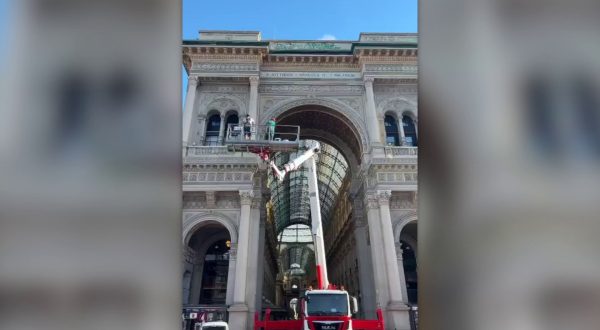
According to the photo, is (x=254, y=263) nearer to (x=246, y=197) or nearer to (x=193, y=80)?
(x=246, y=197)

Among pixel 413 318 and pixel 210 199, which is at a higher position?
pixel 210 199

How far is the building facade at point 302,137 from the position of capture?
2006cm

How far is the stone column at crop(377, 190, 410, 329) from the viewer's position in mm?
18156

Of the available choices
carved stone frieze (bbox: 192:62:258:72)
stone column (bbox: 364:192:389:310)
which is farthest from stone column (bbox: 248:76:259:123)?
stone column (bbox: 364:192:389:310)

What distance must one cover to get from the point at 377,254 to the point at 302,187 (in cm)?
2426

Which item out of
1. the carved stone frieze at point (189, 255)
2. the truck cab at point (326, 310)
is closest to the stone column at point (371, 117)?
the truck cab at point (326, 310)

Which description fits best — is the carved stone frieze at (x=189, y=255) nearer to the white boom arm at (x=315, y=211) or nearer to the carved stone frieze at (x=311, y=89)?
the white boom arm at (x=315, y=211)

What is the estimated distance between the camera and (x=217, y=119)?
78.5ft

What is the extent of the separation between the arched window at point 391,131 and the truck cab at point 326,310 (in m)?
13.3

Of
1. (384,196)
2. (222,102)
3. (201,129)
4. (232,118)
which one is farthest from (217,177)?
(384,196)

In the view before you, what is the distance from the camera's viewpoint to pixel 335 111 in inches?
970
